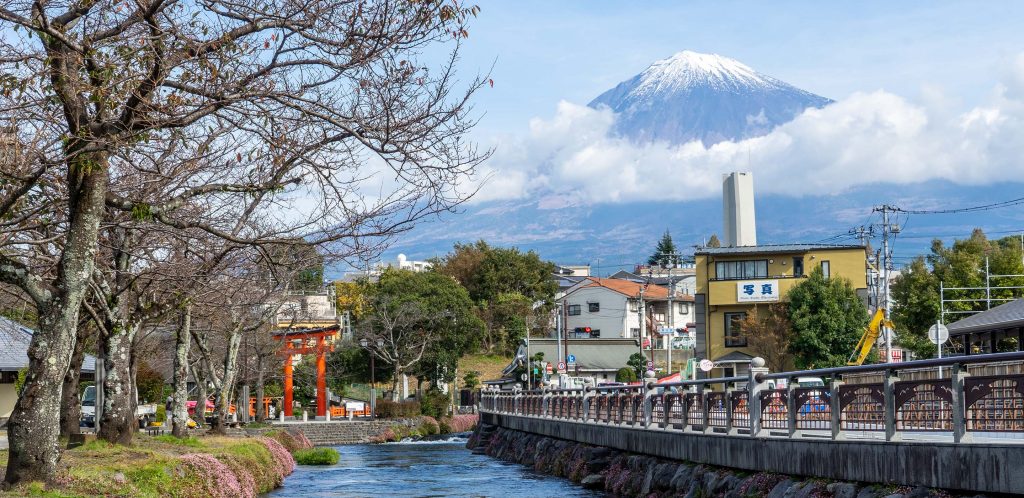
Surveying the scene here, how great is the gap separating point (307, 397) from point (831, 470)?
213 feet

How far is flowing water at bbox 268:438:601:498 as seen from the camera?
29.3 metres

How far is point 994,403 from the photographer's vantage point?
11.6 meters

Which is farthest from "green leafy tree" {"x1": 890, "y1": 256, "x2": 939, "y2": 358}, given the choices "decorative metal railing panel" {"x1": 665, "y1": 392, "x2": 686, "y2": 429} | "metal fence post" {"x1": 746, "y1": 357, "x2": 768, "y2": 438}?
"metal fence post" {"x1": 746, "y1": 357, "x2": 768, "y2": 438}

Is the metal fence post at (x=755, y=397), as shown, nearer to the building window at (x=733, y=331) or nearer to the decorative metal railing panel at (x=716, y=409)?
the decorative metal railing panel at (x=716, y=409)

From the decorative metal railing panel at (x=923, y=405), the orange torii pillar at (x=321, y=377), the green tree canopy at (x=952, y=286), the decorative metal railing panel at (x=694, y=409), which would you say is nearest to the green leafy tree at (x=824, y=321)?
the green tree canopy at (x=952, y=286)

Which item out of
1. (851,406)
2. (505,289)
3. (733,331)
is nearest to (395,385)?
(733,331)

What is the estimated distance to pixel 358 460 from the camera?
45.6 metres

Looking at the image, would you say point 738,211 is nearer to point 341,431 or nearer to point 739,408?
point 341,431

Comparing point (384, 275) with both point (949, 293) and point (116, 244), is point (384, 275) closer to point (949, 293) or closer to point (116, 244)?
point (949, 293)

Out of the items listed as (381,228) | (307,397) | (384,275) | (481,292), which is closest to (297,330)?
(307,397)

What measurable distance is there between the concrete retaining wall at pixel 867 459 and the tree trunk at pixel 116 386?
36.0 feet

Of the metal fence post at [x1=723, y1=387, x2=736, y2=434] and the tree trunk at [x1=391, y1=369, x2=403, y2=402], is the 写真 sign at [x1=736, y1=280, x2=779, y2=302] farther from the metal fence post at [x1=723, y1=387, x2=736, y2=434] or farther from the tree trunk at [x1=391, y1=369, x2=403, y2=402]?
the metal fence post at [x1=723, y1=387, x2=736, y2=434]

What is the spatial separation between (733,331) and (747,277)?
331 cm

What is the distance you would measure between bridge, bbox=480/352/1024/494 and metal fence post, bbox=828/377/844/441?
0.01 metres
